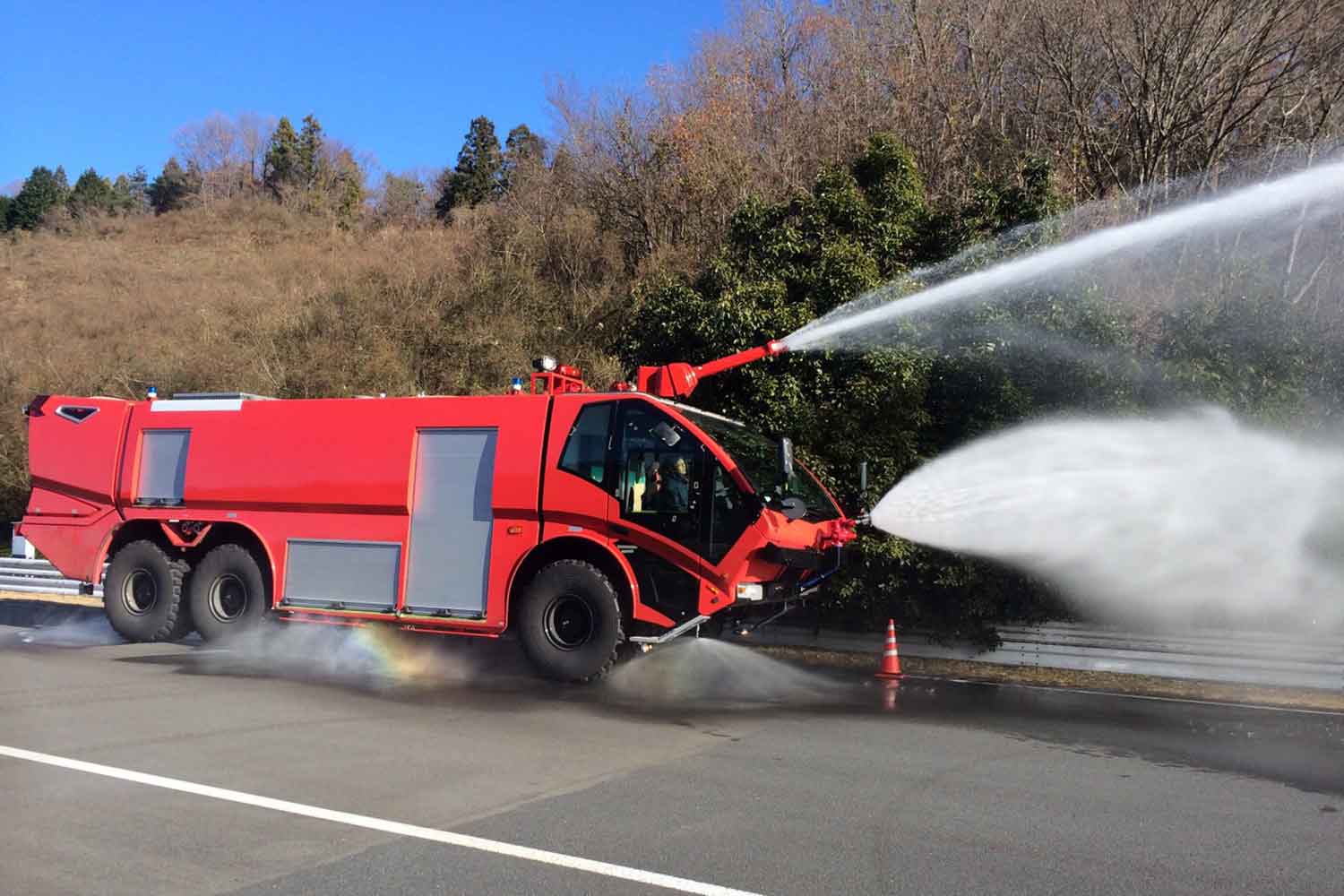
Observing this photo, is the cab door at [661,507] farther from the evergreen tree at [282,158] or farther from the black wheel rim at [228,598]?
the evergreen tree at [282,158]

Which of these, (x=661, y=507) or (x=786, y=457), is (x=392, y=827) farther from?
(x=786, y=457)

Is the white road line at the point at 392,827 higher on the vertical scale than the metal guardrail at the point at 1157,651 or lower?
lower

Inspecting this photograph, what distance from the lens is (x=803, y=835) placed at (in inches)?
216

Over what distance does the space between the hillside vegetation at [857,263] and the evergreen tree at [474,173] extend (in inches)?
535

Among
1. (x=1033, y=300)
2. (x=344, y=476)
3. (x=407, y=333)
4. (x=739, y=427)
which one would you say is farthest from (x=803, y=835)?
(x=407, y=333)

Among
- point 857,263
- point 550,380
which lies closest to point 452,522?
point 550,380

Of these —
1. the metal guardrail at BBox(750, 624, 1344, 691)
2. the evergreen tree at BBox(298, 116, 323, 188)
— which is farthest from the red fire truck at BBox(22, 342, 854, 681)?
the evergreen tree at BBox(298, 116, 323, 188)

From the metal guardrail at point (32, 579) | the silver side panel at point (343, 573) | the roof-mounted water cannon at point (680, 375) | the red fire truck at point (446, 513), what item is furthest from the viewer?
the metal guardrail at point (32, 579)

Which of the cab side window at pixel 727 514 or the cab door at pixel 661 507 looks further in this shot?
the cab door at pixel 661 507

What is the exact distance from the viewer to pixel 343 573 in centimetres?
1096

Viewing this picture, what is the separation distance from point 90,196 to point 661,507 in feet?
273

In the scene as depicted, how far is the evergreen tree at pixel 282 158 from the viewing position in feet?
240

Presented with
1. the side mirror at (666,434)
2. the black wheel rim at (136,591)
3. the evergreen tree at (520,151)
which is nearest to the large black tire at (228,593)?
the black wheel rim at (136,591)

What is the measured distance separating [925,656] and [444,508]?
6150mm
